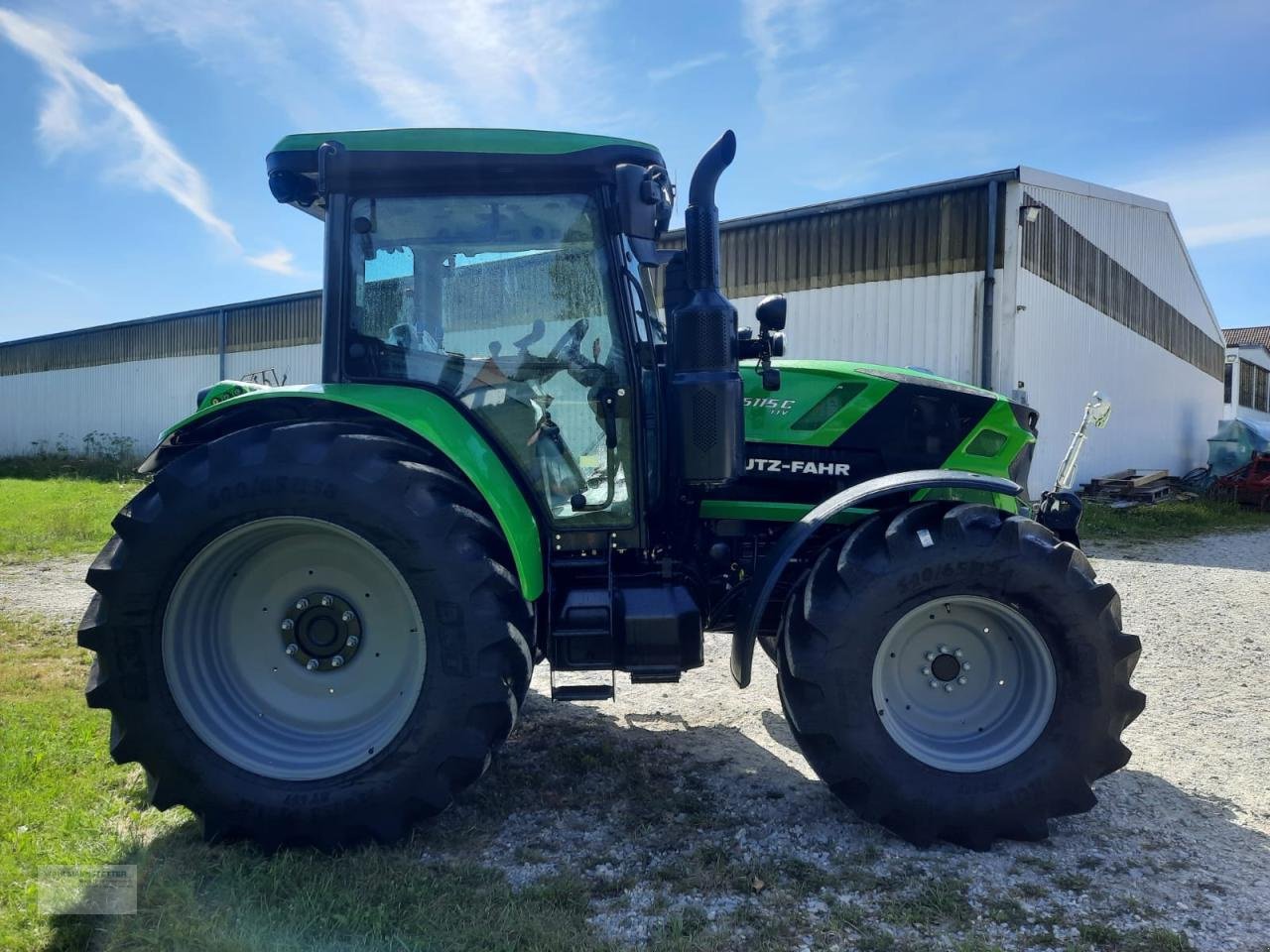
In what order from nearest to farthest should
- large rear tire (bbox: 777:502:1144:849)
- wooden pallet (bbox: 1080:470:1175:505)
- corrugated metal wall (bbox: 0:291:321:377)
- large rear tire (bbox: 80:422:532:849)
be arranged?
large rear tire (bbox: 80:422:532:849)
large rear tire (bbox: 777:502:1144:849)
wooden pallet (bbox: 1080:470:1175:505)
corrugated metal wall (bbox: 0:291:321:377)

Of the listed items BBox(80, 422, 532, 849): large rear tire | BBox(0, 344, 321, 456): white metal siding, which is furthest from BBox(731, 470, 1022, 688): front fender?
BBox(0, 344, 321, 456): white metal siding

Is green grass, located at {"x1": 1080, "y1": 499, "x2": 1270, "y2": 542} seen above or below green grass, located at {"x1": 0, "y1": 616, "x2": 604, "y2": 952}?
above

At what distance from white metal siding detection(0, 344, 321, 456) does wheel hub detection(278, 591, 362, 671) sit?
18.3 meters

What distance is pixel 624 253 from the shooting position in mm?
3521

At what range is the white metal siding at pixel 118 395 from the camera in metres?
22.5

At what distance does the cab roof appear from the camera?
3.35 m

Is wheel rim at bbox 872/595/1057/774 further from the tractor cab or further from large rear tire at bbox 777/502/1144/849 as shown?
the tractor cab

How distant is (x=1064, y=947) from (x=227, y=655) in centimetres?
300

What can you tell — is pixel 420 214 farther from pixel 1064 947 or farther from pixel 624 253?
pixel 1064 947

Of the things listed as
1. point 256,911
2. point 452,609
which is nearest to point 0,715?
point 256,911

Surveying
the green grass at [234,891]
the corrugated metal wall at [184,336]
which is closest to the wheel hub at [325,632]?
the green grass at [234,891]

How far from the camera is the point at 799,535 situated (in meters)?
3.34

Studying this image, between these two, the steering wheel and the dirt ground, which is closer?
the dirt ground

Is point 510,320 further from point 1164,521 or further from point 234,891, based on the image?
point 1164,521
